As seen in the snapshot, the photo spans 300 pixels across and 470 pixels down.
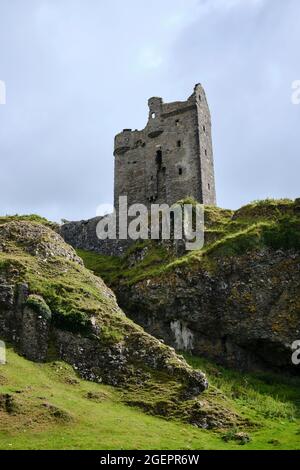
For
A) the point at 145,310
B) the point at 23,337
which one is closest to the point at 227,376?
the point at 145,310

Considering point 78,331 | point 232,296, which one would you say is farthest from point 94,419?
point 232,296

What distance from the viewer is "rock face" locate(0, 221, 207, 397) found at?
39625 millimetres

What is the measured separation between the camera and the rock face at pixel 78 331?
39625mm

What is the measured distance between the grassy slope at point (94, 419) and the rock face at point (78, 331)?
134 centimetres

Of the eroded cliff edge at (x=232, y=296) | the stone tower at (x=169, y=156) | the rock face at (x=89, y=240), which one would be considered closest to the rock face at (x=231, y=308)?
the eroded cliff edge at (x=232, y=296)

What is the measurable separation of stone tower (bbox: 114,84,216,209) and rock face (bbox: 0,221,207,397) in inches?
1238

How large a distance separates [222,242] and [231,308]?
6.88 m

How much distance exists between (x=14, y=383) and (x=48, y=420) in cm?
422

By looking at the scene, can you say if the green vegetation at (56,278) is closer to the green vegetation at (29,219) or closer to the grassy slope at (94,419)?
the grassy slope at (94,419)

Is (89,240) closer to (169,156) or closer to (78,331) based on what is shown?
(169,156)

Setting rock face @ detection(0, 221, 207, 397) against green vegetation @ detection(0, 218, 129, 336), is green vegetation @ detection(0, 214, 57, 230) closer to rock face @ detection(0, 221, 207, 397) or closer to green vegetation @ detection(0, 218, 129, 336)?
green vegetation @ detection(0, 218, 129, 336)

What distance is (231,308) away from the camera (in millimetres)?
51219

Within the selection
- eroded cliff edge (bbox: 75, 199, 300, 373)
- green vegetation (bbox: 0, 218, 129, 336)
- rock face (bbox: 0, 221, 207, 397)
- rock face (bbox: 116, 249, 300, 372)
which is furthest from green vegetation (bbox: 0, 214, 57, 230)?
rock face (bbox: 0, 221, 207, 397)
